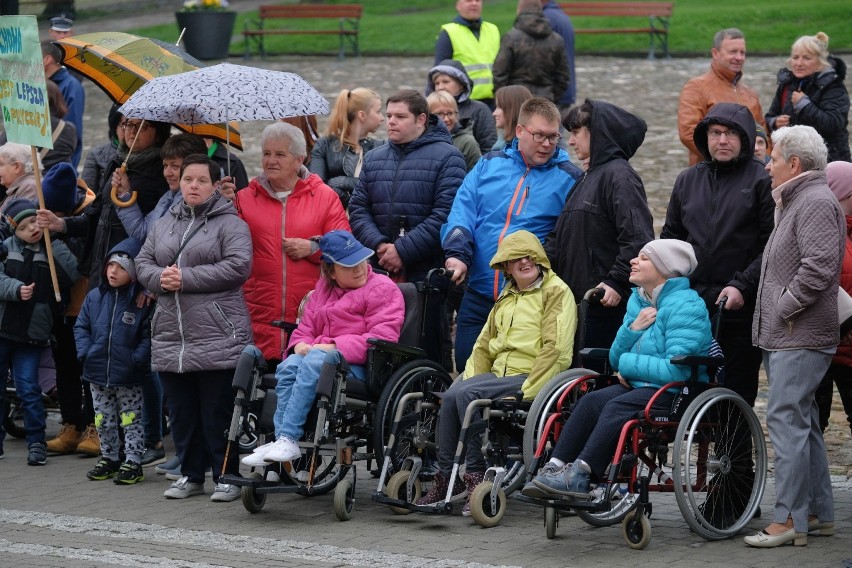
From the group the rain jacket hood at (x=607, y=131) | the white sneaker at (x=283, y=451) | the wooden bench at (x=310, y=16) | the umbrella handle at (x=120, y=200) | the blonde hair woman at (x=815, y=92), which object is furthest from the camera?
the wooden bench at (x=310, y=16)

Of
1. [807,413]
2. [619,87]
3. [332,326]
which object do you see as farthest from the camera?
[619,87]

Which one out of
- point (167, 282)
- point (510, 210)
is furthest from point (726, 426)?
point (167, 282)

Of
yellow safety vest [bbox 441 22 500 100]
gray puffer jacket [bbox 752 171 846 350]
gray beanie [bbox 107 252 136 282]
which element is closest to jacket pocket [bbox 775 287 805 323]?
gray puffer jacket [bbox 752 171 846 350]

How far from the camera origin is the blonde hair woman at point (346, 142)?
1042 cm

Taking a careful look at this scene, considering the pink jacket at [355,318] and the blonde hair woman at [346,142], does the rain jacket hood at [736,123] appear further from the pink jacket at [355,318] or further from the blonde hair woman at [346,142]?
the blonde hair woman at [346,142]

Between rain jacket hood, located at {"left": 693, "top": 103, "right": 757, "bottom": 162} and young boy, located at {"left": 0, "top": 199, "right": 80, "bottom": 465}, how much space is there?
14.6 feet

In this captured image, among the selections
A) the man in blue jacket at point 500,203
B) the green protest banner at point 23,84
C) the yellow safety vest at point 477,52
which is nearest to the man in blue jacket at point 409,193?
the man in blue jacket at point 500,203

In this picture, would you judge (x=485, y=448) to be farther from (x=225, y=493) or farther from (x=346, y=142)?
(x=346, y=142)

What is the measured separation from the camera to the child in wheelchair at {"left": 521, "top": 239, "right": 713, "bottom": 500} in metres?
7.34

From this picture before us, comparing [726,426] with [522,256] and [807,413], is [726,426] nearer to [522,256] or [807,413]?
[807,413]

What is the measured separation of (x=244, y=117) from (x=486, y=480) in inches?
101

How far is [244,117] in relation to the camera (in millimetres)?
8805

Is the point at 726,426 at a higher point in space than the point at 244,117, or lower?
lower

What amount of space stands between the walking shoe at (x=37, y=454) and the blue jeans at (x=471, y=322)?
2.94 m
